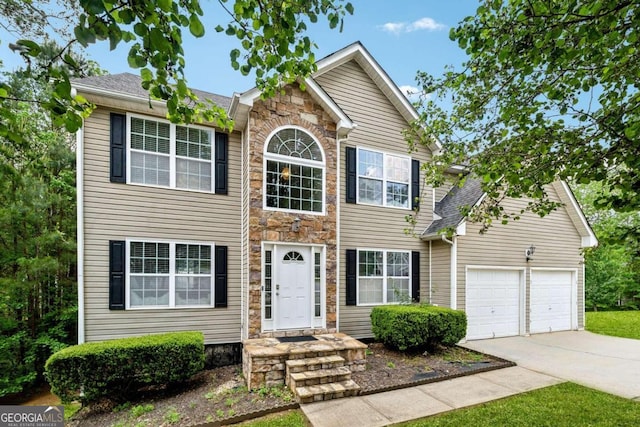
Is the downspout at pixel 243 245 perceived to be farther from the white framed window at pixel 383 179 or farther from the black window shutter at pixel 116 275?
the white framed window at pixel 383 179

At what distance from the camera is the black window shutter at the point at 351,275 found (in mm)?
8031

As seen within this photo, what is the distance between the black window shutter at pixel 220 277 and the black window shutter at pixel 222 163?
53.6 inches

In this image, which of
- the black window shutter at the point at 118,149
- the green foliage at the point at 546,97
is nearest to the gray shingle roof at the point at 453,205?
the green foliage at the point at 546,97

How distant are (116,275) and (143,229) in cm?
100

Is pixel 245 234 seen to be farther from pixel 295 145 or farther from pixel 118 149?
pixel 118 149

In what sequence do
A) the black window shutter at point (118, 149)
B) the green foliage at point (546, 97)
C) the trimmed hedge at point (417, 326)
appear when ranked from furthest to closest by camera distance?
the trimmed hedge at point (417, 326) < the black window shutter at point (118, 149) < the green foliage at point (546, 97)

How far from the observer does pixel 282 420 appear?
169 inches

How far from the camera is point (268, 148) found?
6.84 m

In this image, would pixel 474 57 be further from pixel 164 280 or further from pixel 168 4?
pixel 164 280

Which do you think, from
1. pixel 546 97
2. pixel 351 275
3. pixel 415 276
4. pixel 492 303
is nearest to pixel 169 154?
pixel 351 275

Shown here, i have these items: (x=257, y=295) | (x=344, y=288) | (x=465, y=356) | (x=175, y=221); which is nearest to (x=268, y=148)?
(x=175, y=221)

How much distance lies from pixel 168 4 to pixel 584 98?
474 cm

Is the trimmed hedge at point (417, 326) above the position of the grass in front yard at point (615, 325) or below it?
above

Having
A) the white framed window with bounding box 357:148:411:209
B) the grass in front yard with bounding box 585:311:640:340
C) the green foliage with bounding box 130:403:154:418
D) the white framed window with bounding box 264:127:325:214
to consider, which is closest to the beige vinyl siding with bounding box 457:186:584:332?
the grass in front yard with bounding box 585:311:640:340
